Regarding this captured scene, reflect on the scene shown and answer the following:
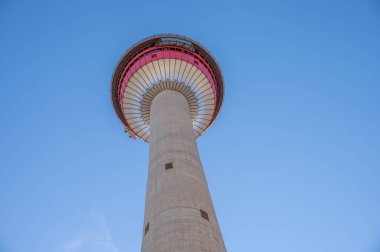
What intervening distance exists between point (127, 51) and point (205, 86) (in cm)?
768

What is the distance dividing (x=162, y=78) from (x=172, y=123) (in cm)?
636

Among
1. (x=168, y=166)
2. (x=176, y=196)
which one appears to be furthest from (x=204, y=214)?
(x=168, y=166)

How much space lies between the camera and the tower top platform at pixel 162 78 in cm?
2767

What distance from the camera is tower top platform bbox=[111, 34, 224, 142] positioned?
2767 cm

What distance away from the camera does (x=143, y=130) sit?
31078 mm

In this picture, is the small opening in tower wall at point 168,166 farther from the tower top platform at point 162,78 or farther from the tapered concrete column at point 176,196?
the tower top platform at point 162,78

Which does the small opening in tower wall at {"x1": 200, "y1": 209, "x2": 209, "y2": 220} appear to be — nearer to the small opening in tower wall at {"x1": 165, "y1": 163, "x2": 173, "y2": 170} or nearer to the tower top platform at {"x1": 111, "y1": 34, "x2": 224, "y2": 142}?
the small opening in tower wall at {"x1": 165, "y1": 163, "x2": 173, "y2": 170}

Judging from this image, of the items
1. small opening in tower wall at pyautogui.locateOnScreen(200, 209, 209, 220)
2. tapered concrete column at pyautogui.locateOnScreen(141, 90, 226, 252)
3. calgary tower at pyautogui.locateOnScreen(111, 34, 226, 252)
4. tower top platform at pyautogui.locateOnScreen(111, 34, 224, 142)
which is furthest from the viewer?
tower top platform at pyautogui.locateOnScreen(111, 34, 224, 142)

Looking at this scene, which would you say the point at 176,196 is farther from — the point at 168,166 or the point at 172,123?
the point at 172,123

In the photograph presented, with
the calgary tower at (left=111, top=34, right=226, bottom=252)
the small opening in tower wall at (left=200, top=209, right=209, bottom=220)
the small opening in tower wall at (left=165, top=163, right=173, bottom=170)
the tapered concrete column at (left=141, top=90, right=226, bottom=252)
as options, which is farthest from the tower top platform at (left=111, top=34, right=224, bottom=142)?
the small opening in tower wall at (left=200, top=209, right=209, bottom=220)

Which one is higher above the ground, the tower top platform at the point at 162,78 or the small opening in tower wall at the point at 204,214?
the tower top platform at the point at 162,78

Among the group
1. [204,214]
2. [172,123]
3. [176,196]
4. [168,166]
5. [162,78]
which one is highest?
[162,78]

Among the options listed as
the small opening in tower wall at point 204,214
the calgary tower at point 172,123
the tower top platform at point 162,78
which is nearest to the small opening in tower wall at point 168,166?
the calgary tower at point 172,123

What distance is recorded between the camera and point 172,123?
22625mm
